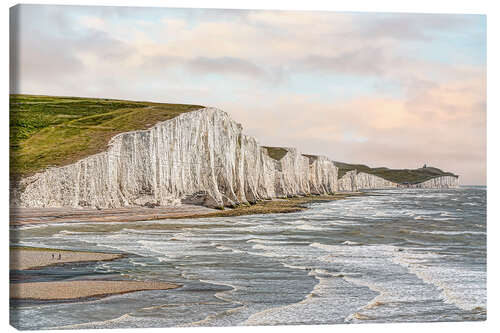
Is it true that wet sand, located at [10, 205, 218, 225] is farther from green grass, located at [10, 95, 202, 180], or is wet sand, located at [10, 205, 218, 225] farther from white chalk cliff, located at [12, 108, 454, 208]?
green grass, located at [10, 95, 202, 180]

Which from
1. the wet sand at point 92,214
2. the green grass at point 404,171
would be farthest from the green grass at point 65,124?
the green grass at point 404,171

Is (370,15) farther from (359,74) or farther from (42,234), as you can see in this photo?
(42,234)

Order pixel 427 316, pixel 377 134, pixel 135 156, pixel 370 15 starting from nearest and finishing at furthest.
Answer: pixel 427 316, pixel 370 15, pixel 377 134, pixel 135 156

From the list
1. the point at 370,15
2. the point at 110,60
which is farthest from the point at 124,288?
the point at 370,15

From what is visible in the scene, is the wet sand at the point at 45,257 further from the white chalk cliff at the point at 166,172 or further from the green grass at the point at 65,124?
the green grass at the point at 65,124

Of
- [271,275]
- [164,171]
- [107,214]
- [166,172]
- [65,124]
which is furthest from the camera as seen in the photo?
[164,171]

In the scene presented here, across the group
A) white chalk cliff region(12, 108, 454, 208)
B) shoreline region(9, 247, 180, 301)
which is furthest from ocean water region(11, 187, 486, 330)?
white chalk cliff region(12, 108, 454, 208)

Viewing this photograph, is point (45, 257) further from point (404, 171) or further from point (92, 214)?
point (404, 171)

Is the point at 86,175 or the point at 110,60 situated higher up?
the point at 110,60

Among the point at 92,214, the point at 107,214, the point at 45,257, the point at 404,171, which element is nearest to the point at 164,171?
the point at 107,214
